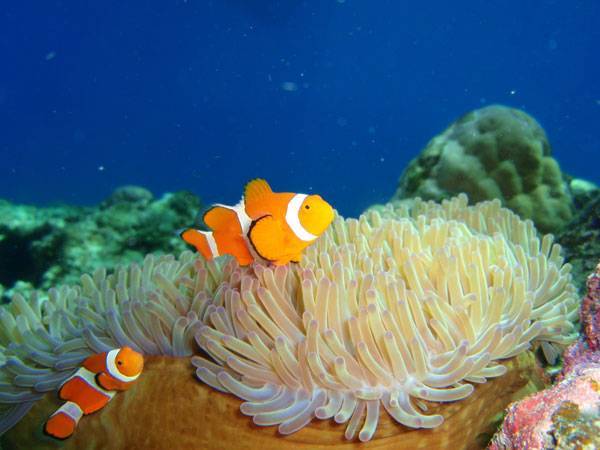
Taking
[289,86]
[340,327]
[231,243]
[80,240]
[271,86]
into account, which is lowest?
[340,327]

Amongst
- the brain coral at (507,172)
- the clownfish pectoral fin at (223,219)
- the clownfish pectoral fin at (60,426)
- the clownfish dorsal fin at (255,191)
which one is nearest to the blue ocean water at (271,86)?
the brain coral at (507,172)

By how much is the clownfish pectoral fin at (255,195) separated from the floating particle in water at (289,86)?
64.9 m

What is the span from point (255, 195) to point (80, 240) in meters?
3.97

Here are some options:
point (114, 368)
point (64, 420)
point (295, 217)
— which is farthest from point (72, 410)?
point (295, 217)

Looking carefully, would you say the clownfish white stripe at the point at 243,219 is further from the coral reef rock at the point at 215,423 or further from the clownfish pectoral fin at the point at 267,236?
the coral reef rock at the point at 215,423

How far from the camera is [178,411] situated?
1.67m

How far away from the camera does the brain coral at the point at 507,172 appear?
4465 mm

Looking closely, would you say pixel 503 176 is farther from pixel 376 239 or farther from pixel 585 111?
pixel 585 111

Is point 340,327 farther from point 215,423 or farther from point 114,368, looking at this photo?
Result: point 114,368

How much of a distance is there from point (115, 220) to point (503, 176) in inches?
163

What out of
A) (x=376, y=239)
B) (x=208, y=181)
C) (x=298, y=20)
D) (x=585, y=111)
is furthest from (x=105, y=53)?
(x=585, y=111)

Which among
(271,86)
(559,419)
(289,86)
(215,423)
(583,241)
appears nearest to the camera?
(559,419)

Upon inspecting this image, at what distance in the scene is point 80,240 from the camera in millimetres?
4949

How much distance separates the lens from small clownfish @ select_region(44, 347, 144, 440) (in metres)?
1.72
